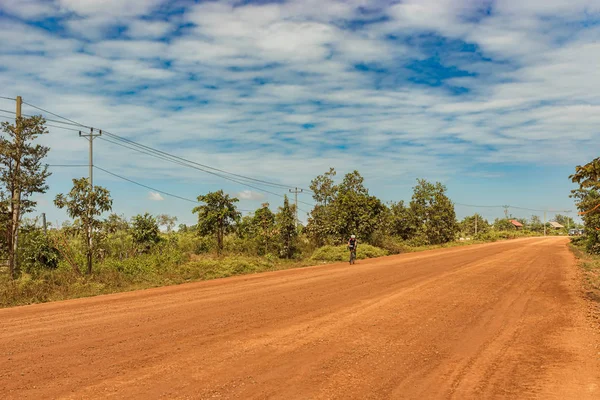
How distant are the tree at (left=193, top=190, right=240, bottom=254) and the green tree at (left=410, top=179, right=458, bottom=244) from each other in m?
29.5

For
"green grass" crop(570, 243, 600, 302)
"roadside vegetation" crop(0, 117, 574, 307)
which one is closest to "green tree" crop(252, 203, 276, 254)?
"roadside vegetation" crop(0, 117, 574, 307)

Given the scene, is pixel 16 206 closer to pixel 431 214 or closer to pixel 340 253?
pixel 340 253

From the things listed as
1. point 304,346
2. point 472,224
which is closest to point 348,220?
point 304,346

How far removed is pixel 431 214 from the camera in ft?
174

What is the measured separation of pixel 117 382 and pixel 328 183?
42582mm

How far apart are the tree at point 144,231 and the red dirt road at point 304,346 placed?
1562cm

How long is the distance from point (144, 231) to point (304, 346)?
2319 cm

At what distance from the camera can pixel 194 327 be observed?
28.6 ft

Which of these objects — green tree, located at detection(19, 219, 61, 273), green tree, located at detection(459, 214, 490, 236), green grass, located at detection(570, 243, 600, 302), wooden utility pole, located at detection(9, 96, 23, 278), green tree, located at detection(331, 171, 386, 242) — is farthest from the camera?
green tree, located at detection(459, 214, 490, 236)

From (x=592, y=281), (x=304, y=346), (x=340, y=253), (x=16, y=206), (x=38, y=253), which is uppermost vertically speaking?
(x=16, y=206)

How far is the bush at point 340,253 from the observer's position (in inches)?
1140

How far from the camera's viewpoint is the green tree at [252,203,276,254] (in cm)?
3161

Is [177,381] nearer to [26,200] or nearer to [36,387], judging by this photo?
[36,387]

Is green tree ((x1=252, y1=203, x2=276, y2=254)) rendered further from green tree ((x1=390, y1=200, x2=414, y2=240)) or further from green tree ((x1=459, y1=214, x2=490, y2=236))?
green tree ((x1=459, y1=214, x2=490, y2=236))
